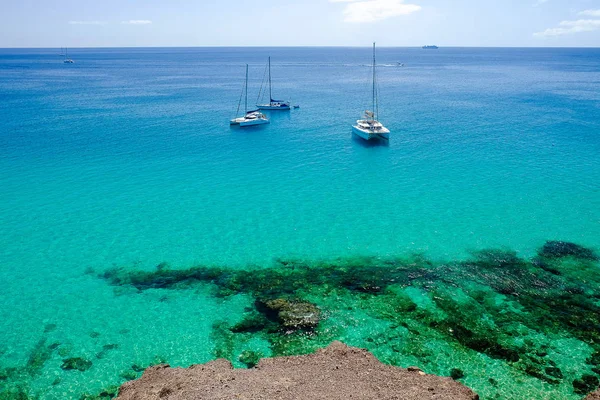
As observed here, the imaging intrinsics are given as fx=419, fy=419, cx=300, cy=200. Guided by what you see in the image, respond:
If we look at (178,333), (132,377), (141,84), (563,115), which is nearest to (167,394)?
(132,377)

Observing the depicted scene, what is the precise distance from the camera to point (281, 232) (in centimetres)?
3656

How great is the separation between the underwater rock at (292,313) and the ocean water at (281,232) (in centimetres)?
69

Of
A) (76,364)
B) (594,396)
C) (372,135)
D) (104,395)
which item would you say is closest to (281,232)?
(76,364)

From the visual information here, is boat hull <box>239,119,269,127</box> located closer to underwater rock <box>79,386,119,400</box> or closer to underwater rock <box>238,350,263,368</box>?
underwater rock <box>238,350,263,368</box>

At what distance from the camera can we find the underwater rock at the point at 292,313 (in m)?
24.6

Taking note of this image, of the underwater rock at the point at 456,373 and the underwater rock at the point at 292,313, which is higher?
the underwater rock at the point at 292,313

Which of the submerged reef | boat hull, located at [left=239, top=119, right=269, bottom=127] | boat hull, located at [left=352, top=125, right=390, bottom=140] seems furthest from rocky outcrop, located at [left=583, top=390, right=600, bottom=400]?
boat hull, located at [left=239, top=119, right=269, bottom=127]

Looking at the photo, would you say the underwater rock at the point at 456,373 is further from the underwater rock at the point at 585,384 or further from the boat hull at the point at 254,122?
the boat hull at the point at 254,122

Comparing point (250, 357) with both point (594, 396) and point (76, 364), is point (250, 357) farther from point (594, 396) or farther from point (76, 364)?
point (594, 396)

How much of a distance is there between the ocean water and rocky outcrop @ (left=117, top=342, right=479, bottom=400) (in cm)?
213

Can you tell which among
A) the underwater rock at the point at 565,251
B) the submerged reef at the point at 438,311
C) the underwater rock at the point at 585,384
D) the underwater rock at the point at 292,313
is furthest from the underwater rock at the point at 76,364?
the underwater rock at the point at 565,251

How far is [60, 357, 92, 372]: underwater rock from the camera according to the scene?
21672 mm

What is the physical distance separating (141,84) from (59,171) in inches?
3522

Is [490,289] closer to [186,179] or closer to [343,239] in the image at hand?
[343,239]
